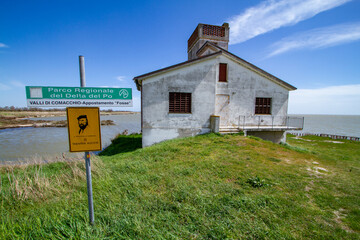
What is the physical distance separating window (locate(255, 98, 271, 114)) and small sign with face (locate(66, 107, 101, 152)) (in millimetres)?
13277

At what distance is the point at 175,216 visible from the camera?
3.28 metres

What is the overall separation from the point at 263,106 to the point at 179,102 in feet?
24.5

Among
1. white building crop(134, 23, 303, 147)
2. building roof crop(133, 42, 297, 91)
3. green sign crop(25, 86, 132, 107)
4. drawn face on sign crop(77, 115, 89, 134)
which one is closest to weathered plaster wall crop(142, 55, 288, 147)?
white building crop(134, 23, 303, 147)

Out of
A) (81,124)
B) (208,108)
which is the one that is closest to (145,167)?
(81,124)

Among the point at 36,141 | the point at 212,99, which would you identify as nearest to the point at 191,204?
the point at 212,99

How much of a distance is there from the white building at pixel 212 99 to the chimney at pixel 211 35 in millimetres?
2291

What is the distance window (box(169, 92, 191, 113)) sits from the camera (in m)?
11.5

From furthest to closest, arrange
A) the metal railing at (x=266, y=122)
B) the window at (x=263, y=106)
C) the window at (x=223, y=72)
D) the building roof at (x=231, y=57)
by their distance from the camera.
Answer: the window at (x=263, y=106) < the metal railing at (x=266, y=122) < the window at (x=223, y=72) < the building roof at (x=231, y=57)

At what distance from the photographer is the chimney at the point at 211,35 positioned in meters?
15.8

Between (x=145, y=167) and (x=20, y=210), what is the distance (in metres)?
3.55

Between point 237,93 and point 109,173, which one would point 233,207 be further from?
point 237,93

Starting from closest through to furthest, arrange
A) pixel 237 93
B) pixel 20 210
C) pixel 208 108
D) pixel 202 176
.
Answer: pixel 20 210
pixel 202 176
pixel 208 108
pixel 237 93

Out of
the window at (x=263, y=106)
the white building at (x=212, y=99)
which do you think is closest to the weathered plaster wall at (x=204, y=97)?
the white building at (x=212, y=99)

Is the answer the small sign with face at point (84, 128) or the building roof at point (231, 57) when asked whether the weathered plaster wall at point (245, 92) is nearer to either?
the building roof at point (231, 57)
